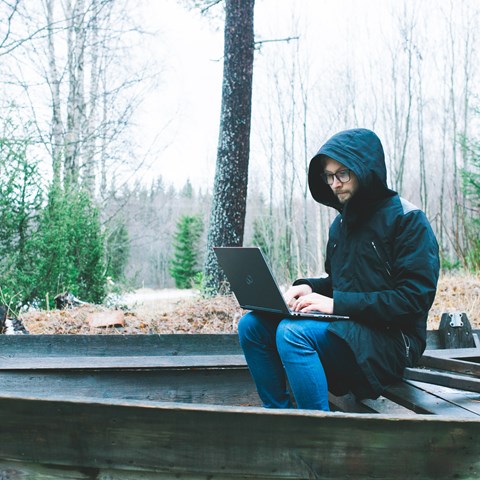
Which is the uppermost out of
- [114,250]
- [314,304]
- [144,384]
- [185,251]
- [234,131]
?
[234,131]

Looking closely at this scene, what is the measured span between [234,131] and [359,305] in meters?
4.64

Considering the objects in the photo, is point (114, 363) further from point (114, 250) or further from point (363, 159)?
point (114, 250)

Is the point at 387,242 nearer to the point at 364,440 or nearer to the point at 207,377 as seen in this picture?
the point at 364,440

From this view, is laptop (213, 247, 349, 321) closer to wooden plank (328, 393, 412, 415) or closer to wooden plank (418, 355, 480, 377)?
wooden plank (328, 393, 412, 415)

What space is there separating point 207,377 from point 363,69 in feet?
70.2

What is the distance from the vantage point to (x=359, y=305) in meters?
2.07

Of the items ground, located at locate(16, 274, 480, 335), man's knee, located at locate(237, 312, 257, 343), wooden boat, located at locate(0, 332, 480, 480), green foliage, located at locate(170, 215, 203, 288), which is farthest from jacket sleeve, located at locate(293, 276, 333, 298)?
green foliage, located at locate(170, 215, 203, 288)

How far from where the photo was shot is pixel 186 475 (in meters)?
1.56

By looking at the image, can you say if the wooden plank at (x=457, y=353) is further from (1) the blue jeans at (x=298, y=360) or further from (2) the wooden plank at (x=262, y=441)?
(2) the wooden plank at (x=262, y=441)

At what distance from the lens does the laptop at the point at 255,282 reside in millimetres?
2143

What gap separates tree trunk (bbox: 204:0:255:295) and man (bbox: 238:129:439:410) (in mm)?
3993

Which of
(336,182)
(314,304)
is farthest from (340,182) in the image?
(314,304)

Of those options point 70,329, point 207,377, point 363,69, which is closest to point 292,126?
point 363,69

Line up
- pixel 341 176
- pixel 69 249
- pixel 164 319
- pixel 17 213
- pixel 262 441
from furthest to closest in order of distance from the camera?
pixel 69 249, pixel 17 213, pixel 164 319, pixel 341 176, pixel 262 441
